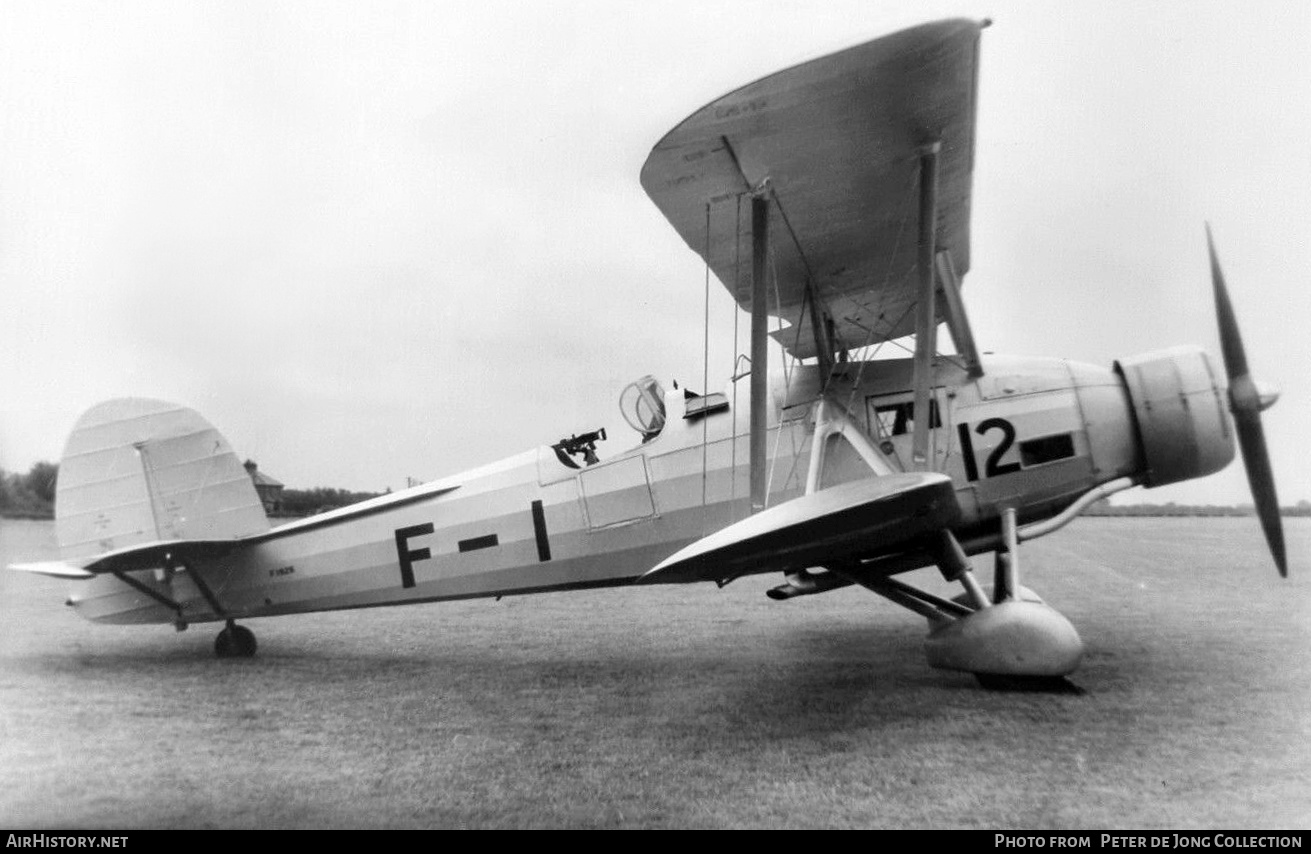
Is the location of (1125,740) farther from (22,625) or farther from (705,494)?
(22,625)

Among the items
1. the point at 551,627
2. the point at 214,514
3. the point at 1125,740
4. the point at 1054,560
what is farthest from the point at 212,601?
the point at 1054,560

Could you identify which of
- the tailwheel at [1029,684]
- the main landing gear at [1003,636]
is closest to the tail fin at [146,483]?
the main landing gear at [1003,636]

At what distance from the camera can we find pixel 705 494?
4.77 metres

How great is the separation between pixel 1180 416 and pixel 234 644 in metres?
6.25

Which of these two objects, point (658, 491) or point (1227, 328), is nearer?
point (1227, 328)

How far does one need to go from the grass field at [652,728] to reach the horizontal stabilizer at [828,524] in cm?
81

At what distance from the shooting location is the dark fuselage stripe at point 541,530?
16.6ft

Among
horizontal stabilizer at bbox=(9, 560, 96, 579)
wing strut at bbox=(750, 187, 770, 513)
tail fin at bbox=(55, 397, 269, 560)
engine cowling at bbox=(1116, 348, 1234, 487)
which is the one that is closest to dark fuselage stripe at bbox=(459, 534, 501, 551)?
tail fin at bbox=(55, 397, 269, 560)

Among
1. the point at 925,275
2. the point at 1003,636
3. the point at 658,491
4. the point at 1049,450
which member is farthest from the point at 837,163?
the point at 1003,636

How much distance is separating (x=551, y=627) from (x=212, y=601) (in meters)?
2.62

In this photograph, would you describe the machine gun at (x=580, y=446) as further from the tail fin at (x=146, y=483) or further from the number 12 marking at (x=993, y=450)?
the tail fin at (x=146, y=483)

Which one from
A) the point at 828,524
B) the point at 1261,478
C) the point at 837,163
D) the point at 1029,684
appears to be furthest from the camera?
the point at 1261,478

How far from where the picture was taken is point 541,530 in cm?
509

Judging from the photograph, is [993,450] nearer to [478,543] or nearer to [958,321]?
[958,321]
